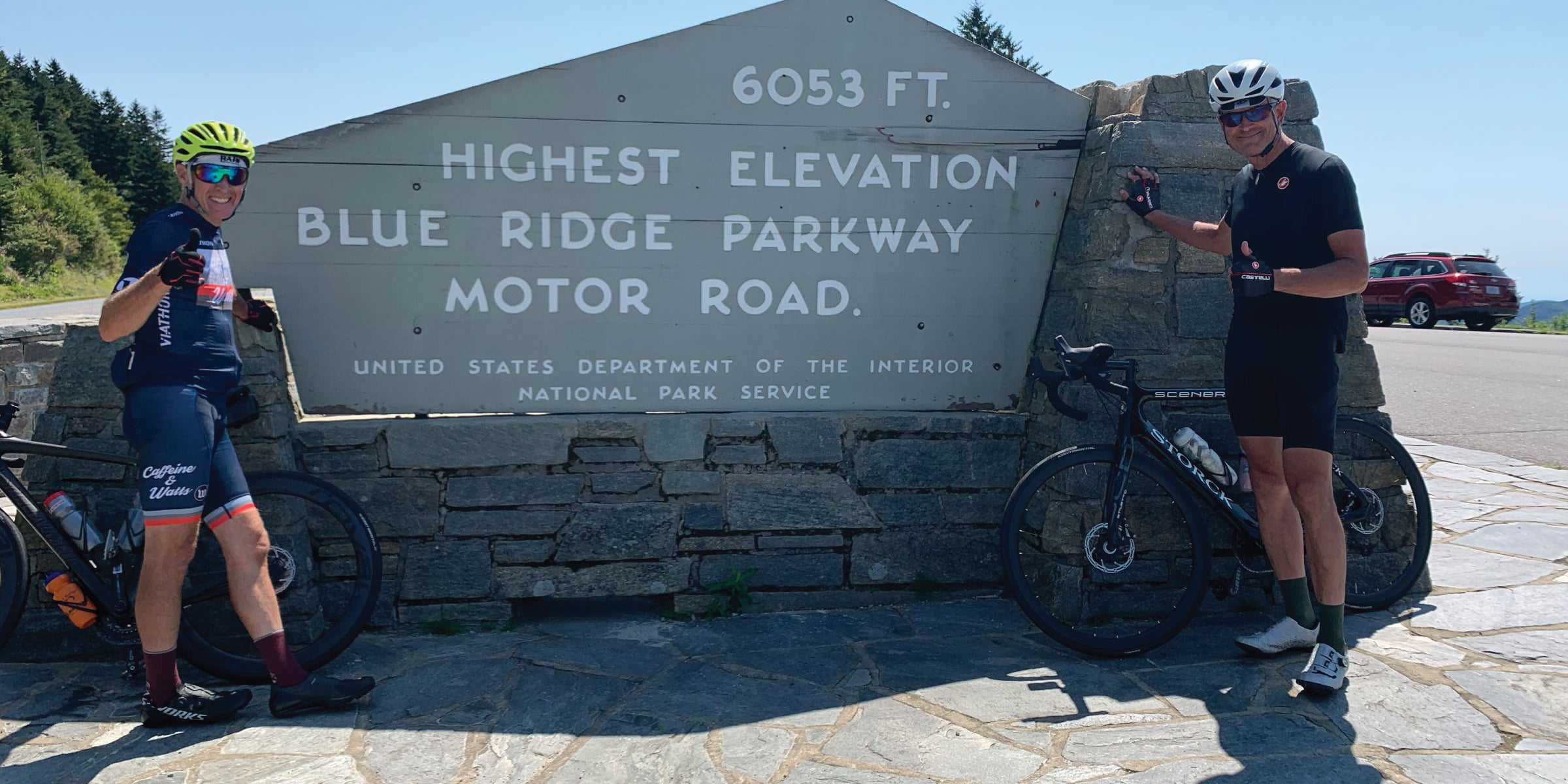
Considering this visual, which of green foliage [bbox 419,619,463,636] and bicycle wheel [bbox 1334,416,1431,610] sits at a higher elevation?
bicycle wheel [bbox 1334,416,1431,610]

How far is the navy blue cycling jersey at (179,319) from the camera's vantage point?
2844 millimetres

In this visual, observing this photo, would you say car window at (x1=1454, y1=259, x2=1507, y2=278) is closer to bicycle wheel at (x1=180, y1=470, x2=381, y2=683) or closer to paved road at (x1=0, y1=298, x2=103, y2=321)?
bicycle wheel at (x1=180, y1=470, x2=381, y2=683)

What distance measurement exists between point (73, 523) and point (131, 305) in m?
0.97

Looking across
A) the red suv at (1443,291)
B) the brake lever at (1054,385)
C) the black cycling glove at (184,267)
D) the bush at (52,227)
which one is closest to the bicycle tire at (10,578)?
the black cycling glove at (184,267)

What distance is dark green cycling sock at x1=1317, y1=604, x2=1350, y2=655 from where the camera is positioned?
10.4 feet

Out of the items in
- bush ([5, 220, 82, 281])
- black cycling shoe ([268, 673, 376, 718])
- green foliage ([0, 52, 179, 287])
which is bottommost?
black cycling shoe ([268, 673, 376, 718])

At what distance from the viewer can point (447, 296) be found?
383 centimetres

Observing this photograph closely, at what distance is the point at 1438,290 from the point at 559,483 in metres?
22.9

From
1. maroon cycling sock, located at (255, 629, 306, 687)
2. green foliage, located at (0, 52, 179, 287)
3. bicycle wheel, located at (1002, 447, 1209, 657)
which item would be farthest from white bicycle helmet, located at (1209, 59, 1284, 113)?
green foliage, located at (0, 52, 179, 287)

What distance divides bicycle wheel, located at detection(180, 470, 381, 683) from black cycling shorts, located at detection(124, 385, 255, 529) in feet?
1.57

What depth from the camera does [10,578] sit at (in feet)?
10.6

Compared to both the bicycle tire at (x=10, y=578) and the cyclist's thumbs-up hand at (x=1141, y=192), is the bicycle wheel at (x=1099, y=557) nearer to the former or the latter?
the cyclist's thumbs-up hand at (x=1141, y=192)

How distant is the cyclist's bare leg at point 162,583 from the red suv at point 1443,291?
24.0 meters

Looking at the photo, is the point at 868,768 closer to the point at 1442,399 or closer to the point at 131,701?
the point at 131,701
